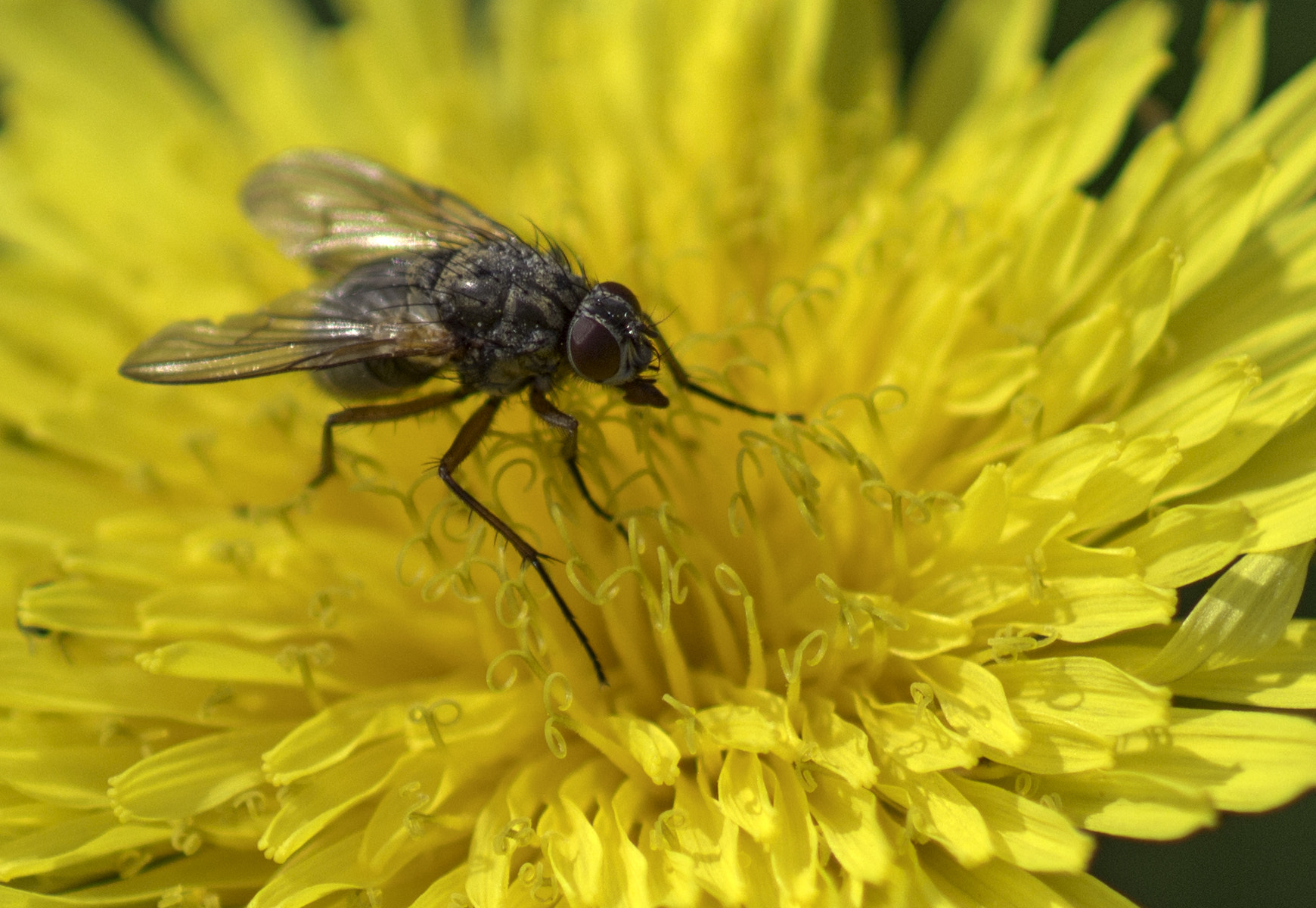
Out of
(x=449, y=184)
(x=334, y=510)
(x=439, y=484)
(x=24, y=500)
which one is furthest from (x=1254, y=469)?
(x=24, y=500)

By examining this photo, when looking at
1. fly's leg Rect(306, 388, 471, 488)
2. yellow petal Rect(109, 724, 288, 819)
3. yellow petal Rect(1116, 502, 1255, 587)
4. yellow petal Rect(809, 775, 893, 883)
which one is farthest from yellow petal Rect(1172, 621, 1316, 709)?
yellow petal Rect(109, 724, 288, 819)

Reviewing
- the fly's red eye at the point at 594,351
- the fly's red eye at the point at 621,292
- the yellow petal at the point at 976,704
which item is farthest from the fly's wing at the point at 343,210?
the yellow petal at the point at 976,704

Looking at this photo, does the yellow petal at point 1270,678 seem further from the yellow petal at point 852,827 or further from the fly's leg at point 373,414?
the fly's leg at point 373,414

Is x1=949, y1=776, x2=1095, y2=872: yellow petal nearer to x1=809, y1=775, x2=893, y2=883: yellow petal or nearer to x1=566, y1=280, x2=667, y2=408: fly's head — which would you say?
x1=809, y1=775, x2=893, y2=883: yellow petal

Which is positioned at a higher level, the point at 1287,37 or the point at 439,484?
the point at 1287,37

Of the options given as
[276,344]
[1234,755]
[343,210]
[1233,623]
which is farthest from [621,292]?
[1234,755]

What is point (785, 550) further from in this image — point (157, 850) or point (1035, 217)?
point (157, 850)

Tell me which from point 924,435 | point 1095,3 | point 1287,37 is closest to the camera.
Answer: point 924,435
